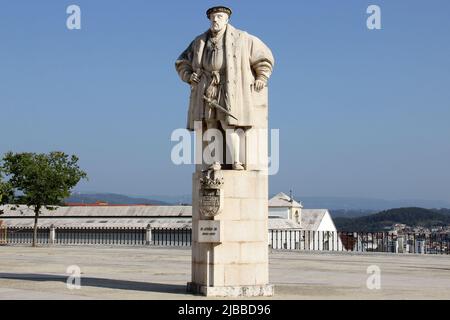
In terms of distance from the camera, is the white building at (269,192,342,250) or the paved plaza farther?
the white building at (269,192,342,250)

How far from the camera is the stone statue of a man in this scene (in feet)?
45.8

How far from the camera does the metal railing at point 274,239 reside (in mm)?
35312

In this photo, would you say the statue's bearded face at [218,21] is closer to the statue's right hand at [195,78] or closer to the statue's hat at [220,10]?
the statue's hat at [220,10]

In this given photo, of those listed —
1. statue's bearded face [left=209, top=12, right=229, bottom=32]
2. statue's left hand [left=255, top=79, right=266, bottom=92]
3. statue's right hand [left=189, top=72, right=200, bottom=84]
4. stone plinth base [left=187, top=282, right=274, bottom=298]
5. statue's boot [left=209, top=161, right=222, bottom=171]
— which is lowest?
stone plinth base [left=187, top=282, right=274, bottom=298]

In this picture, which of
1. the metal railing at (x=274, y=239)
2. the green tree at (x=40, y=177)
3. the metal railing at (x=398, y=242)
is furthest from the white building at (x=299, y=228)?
the green tree at (x=40, y=177)

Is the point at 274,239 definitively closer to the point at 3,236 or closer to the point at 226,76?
the point at 3,236

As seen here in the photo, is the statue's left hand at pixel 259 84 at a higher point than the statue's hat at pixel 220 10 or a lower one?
lower

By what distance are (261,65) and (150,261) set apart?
13244 millimetres

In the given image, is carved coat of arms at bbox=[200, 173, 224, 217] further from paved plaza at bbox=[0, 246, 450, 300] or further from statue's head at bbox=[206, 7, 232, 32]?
statue's head at bbox=[206, 7, 232, 32]

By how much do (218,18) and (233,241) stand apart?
14.7 feet

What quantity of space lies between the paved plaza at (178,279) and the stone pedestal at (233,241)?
579 millimetres

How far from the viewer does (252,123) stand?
556 inches

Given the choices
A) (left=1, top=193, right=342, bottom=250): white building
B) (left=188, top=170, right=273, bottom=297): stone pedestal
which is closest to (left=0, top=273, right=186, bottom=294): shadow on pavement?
(left=188, top=170, right=273, bottom=297): stone pedestal
